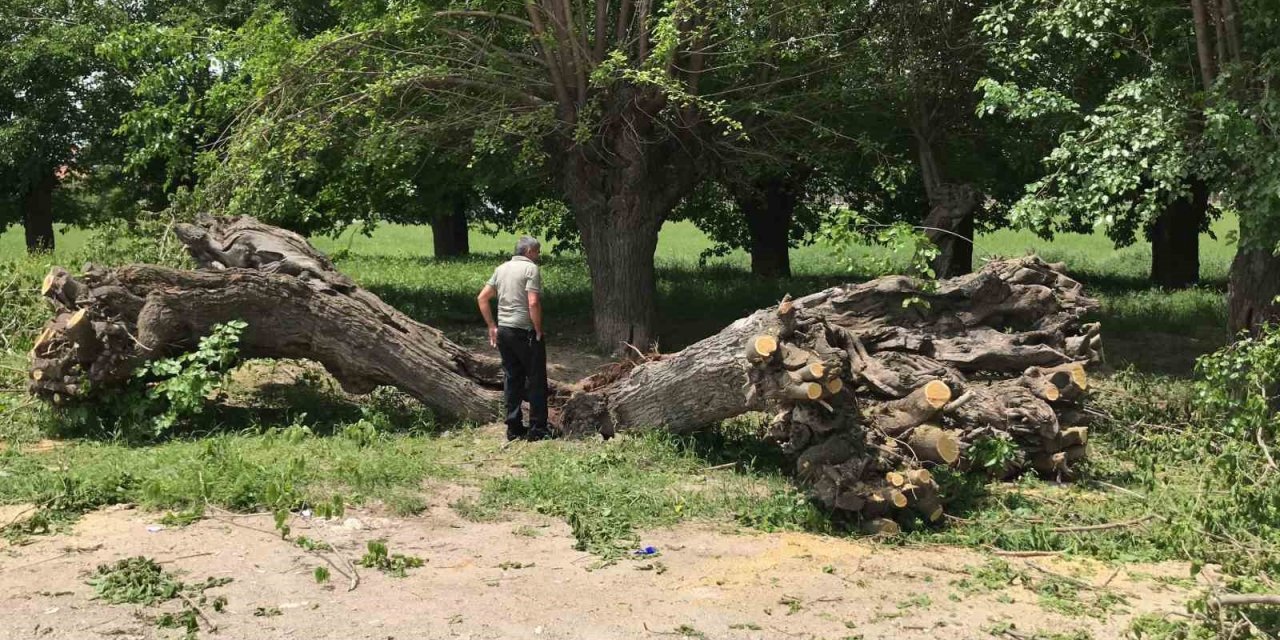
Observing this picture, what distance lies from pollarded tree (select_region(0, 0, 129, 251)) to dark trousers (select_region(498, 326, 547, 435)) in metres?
14.8

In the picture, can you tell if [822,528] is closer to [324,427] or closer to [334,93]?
[324,427]

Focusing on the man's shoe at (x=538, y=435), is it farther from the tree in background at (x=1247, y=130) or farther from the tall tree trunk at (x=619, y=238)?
the tree in background at (x=1247, y=130)

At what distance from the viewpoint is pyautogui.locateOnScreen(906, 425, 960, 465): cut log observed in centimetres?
756

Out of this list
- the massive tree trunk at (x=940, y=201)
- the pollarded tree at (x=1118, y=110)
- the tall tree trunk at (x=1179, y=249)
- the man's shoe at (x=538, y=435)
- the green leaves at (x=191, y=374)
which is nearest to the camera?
the green leaves at (x=191, y=374)

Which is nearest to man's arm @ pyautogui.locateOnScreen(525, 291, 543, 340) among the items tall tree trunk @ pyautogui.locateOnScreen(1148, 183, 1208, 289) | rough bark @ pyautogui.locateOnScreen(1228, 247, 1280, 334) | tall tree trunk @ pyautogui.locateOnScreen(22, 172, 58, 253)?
rough bark @ pyautogui.locateOnScreen(1228, 247, 1280, 334)

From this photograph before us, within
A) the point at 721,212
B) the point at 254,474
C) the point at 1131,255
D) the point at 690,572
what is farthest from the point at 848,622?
the point at 1131,255

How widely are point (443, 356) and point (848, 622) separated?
17.3 feet

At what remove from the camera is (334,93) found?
12.8 meters

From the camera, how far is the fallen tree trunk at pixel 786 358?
738 cm

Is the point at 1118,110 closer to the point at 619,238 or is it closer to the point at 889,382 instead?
the point at 889,382

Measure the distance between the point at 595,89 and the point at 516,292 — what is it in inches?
172

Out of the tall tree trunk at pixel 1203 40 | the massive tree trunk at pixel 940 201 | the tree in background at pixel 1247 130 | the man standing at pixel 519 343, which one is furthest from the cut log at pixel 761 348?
the tall tree trunk at pixel 1203 40

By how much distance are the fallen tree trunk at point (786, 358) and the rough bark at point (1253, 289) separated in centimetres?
248

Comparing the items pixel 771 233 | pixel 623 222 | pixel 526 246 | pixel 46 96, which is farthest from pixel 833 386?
pixel 46 96
